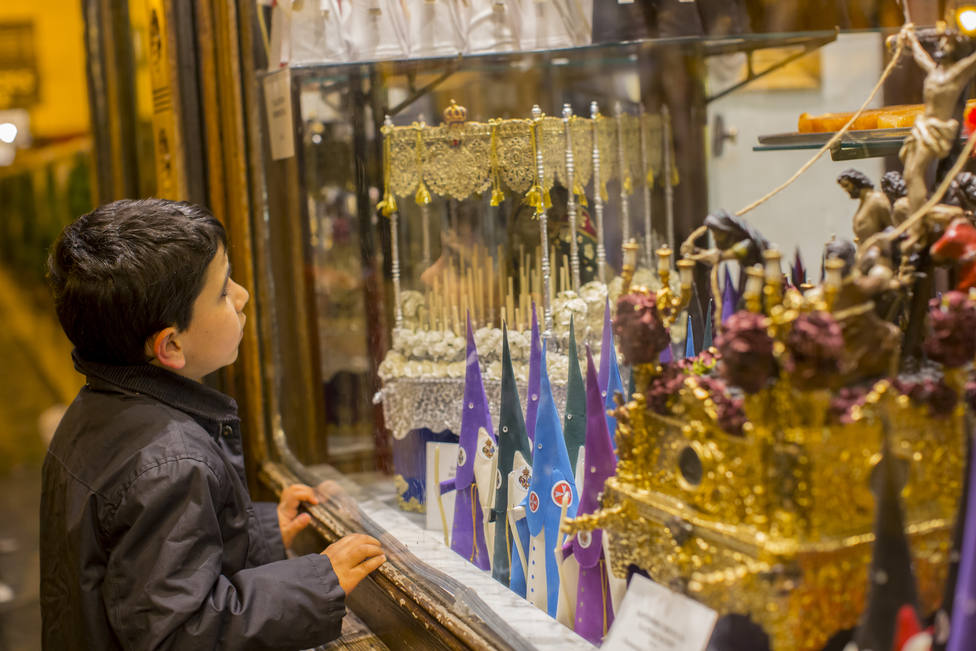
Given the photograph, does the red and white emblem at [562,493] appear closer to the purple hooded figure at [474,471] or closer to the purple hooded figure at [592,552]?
the purple hooded figure at [592,552]

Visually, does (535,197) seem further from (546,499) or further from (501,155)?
(546,499)

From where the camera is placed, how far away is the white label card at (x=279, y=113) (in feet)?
6.37

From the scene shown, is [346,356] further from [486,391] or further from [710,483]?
[710,483]

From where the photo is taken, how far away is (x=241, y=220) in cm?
214

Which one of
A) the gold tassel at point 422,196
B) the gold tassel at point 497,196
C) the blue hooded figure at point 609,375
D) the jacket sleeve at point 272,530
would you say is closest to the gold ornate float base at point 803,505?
the blue hooded figure at point 609,375

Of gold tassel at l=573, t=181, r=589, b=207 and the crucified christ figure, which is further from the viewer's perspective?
gold tassel at l=573, t=181, r=589, b=207

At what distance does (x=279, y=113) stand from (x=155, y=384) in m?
0.85

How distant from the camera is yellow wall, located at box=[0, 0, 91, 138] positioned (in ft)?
13.7

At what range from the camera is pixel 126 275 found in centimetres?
125

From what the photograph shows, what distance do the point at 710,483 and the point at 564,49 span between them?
3.02 ft

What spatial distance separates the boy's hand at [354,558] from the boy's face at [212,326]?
0.32m

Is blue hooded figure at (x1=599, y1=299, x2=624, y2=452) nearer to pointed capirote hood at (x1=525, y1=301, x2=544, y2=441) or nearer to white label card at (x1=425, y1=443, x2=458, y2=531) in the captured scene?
pointed capirote hood at (x1=525, y1=301, x2=544, y2=441)

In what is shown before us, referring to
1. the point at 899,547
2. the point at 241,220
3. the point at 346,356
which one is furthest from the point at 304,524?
the point at 899,547

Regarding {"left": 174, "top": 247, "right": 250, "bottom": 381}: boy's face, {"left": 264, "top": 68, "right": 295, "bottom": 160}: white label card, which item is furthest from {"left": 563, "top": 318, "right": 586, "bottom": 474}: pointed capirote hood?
{"left": 264, "top": 68, "right": 295, "bottom": 160}: white label card
